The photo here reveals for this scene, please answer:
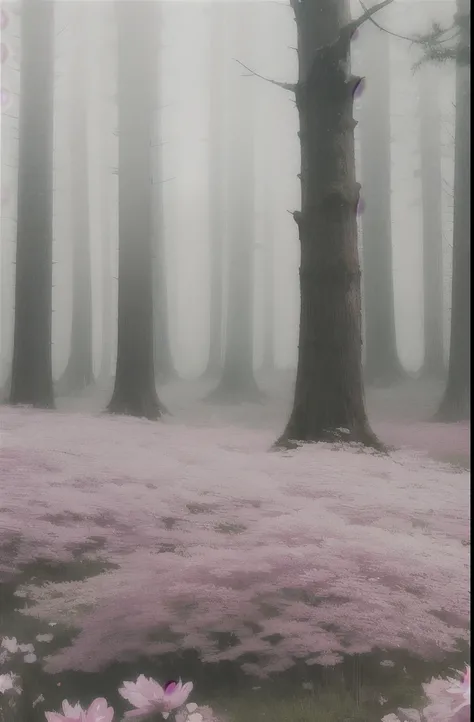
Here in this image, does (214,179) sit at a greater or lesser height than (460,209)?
greater

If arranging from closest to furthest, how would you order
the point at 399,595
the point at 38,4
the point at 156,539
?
the point at 399,595 < the point at 156,539 < the point at 38,4

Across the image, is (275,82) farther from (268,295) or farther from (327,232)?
(268,295)

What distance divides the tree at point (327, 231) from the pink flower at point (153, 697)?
1.60 meters

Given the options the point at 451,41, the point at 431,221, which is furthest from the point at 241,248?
the point at 451,41

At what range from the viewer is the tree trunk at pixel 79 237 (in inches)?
141

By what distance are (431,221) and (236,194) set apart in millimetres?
1096

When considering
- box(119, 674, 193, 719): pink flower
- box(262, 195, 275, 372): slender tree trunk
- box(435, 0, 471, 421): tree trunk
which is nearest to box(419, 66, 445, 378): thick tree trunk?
box(435, 0, 471, 421): tree trunk

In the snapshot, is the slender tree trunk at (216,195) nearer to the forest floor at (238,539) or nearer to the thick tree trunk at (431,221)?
the forest floor at (238,539)

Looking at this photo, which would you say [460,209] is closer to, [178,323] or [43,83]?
[178,323]

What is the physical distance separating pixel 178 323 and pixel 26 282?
1024 millimetres

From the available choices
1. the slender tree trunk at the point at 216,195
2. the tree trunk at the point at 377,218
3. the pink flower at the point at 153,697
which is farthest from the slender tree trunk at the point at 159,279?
the pink flower at the point at 153,697

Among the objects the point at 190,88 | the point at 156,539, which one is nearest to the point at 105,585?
the point at 156,539

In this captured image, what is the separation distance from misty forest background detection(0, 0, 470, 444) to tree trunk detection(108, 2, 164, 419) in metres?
0.02

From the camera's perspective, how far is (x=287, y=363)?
3480mm
